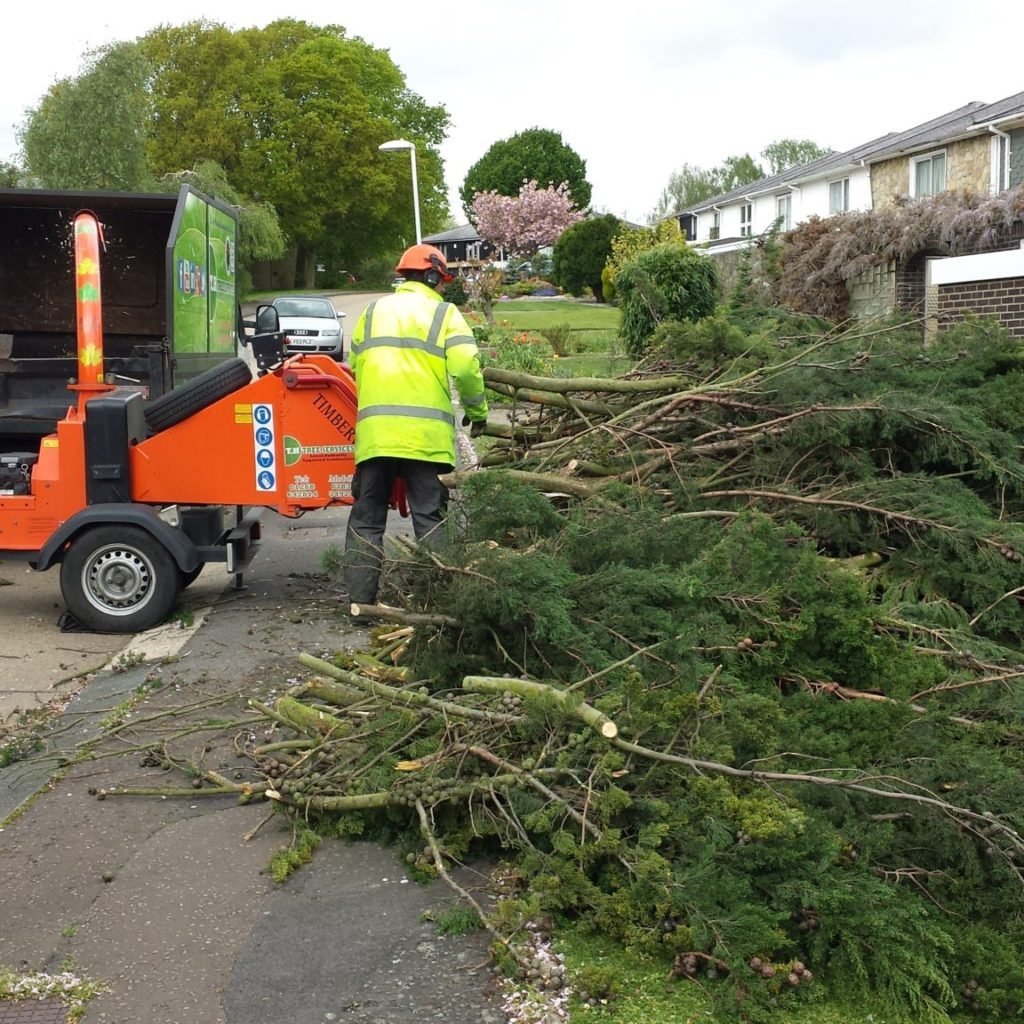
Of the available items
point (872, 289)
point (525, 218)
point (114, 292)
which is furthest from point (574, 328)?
point (525, 218)

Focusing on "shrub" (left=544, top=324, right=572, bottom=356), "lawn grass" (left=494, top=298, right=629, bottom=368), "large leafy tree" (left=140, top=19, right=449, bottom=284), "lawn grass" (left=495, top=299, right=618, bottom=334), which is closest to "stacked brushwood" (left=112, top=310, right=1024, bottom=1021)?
"lawn grass" (left=494, top=298, right=629, bottom=368)

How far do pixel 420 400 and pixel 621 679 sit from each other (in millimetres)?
2928

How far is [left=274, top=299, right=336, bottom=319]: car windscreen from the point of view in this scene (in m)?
31.6

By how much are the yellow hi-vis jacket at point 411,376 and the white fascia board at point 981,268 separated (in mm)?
4749

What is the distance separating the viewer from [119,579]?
7719mm

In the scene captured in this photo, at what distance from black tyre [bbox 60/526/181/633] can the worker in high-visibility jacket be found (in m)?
1.26

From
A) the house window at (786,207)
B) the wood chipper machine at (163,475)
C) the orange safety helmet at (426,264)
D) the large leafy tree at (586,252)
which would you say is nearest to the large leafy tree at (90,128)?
the large leafy tree at (586,252)

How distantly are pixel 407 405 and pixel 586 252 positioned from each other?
1922 inches

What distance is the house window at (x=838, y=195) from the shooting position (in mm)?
44062

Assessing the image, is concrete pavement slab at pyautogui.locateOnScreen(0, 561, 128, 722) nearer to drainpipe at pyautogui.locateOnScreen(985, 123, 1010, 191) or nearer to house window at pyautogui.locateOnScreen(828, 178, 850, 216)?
drainpipe at pyautogui.locateOnScreen(985, 123, 1010, 191)

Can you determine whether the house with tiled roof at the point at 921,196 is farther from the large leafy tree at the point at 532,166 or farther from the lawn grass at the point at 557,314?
the large leafy tree at the point at 532,166

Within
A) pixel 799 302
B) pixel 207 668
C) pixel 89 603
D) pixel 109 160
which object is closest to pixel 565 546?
pixel 207 668

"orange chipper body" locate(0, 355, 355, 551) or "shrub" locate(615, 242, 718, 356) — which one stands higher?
"shrub" locate(615, 242, 718, 356)

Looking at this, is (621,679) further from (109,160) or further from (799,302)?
(109,160)
